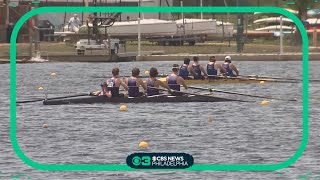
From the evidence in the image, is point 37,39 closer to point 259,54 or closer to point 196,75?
point 259,54

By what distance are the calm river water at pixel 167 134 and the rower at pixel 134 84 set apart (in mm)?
653

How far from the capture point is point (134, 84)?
3922 cm

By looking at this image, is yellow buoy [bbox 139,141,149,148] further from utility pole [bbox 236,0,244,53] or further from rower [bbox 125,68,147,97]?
utility pole [bbox 236,0,244,53]

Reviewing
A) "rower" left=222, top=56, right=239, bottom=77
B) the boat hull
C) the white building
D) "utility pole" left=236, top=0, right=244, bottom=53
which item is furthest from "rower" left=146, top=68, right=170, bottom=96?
the white building

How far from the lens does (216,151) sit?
2816cm

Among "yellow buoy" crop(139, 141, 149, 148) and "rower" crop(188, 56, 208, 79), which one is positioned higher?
"rower" crop(188, 56, 208, 79)

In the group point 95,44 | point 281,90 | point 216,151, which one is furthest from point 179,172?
point 95,44

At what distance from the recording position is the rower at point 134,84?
3894 centimetres

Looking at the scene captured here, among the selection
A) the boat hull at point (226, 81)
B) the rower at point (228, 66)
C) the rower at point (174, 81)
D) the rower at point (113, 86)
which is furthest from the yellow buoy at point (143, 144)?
the rower at point (228, 66)

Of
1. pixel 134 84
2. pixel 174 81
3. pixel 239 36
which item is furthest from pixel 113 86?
pixel 239 36

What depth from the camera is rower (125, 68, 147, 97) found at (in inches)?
1533

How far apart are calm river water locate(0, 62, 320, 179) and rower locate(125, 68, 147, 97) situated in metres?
0.65

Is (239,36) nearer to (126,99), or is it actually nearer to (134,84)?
(126,99)

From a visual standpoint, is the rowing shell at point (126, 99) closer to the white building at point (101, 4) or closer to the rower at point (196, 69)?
the rower at point (196, 69)
